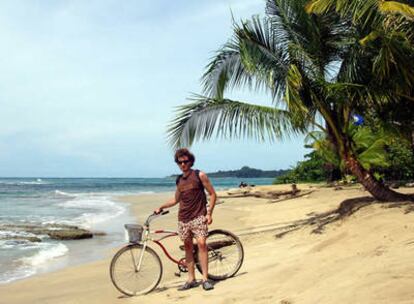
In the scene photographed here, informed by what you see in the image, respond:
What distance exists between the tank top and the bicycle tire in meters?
0.50

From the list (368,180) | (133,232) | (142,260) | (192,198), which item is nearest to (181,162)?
(192,198)

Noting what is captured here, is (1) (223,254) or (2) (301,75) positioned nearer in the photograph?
(1) (223,254)

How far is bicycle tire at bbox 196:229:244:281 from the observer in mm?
6773

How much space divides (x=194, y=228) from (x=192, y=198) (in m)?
0.39

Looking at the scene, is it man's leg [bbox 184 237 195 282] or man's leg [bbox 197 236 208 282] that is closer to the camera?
man's leg [bbox 197 236 208 282]

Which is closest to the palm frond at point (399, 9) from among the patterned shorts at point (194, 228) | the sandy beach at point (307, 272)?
the sandy beach at point (307, 272)

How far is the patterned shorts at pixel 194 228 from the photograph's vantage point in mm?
6320

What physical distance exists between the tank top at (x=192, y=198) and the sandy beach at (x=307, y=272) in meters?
0.98

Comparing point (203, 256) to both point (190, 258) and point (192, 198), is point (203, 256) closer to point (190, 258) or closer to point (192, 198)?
point (190, 258)

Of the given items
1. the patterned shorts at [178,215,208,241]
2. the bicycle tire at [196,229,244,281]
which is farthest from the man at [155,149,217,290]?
the bicycle tire at [196,229,244,281]

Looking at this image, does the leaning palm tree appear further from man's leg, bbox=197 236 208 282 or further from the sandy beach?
man's leg, bbox=197 236 208 282

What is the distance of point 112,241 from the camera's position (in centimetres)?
1355

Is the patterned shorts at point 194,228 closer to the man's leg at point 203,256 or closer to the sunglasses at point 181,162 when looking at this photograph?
the man's leg at point 203,256

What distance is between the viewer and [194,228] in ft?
20.8
